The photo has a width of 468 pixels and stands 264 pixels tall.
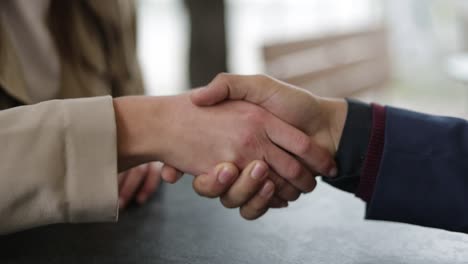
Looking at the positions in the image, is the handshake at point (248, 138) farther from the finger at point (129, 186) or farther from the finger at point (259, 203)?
the finger at point (129, 186)

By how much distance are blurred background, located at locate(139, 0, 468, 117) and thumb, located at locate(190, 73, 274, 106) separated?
1.58 metres

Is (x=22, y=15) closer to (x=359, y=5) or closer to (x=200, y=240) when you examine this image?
(x=200, y=240)

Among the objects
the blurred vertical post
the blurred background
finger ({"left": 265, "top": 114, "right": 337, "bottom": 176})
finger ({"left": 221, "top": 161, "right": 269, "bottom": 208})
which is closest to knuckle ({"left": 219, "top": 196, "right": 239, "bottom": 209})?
finger ({"left": 221, "top": 161, "right": 269, "bottom": 208})

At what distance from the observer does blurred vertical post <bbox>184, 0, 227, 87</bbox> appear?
9.28 feet

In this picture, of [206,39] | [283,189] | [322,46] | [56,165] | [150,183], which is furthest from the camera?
[322,46]

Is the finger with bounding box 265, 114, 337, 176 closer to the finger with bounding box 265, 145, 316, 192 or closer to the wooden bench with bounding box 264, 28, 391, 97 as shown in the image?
the finger with bounding box 265, 145, 316, 192

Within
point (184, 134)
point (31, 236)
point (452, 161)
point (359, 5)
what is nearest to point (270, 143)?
point (184, 134)

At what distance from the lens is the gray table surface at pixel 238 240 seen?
0.62 m

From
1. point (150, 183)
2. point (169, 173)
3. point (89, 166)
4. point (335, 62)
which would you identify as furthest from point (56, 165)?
point (335, 62)

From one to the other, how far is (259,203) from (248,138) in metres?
0.10

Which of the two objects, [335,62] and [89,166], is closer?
[89,166]

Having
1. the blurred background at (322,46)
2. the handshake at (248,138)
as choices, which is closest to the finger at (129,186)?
the handshake at (248,138)

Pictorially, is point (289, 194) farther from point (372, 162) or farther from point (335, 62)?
point (335, 62)

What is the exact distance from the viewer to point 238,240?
0.68 metres
